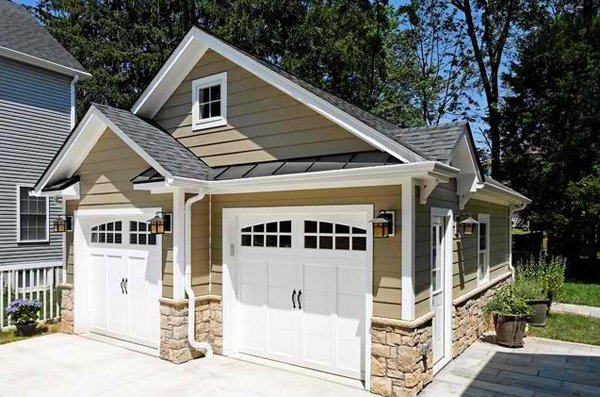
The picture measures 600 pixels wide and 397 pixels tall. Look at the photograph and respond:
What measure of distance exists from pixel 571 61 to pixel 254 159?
577 inches

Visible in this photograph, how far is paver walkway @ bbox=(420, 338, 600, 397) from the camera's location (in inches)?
215

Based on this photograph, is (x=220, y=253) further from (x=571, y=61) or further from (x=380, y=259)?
(x=571, y=61)

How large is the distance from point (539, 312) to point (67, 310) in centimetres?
889

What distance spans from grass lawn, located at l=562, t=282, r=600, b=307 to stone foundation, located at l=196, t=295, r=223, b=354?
32.2 ft

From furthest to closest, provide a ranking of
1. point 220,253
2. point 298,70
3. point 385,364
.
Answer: point 298,70 → point 220,253 → point 385,364

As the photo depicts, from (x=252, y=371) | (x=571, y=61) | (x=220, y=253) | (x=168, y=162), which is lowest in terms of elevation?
(x=252, y=371)

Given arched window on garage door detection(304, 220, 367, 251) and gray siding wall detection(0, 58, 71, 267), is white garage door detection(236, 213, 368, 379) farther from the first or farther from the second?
gray siding wall detection(0, 58, 71, 267)

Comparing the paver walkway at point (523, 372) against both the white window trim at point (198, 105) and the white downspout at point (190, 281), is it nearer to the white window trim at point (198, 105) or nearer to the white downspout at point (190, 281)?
the white downspout at point (190, 281)

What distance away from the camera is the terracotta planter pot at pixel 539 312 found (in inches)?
345

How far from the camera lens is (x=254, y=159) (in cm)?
689

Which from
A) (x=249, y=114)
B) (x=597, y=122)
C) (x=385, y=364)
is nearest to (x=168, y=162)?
(x=249, y=114)

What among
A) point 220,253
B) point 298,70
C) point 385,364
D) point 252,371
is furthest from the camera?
point 298,70

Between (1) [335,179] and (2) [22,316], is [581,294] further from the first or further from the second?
(2) [22,316]

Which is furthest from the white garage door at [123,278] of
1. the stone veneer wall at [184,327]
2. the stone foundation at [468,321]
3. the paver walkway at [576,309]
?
the paver walkway at [576,309]
